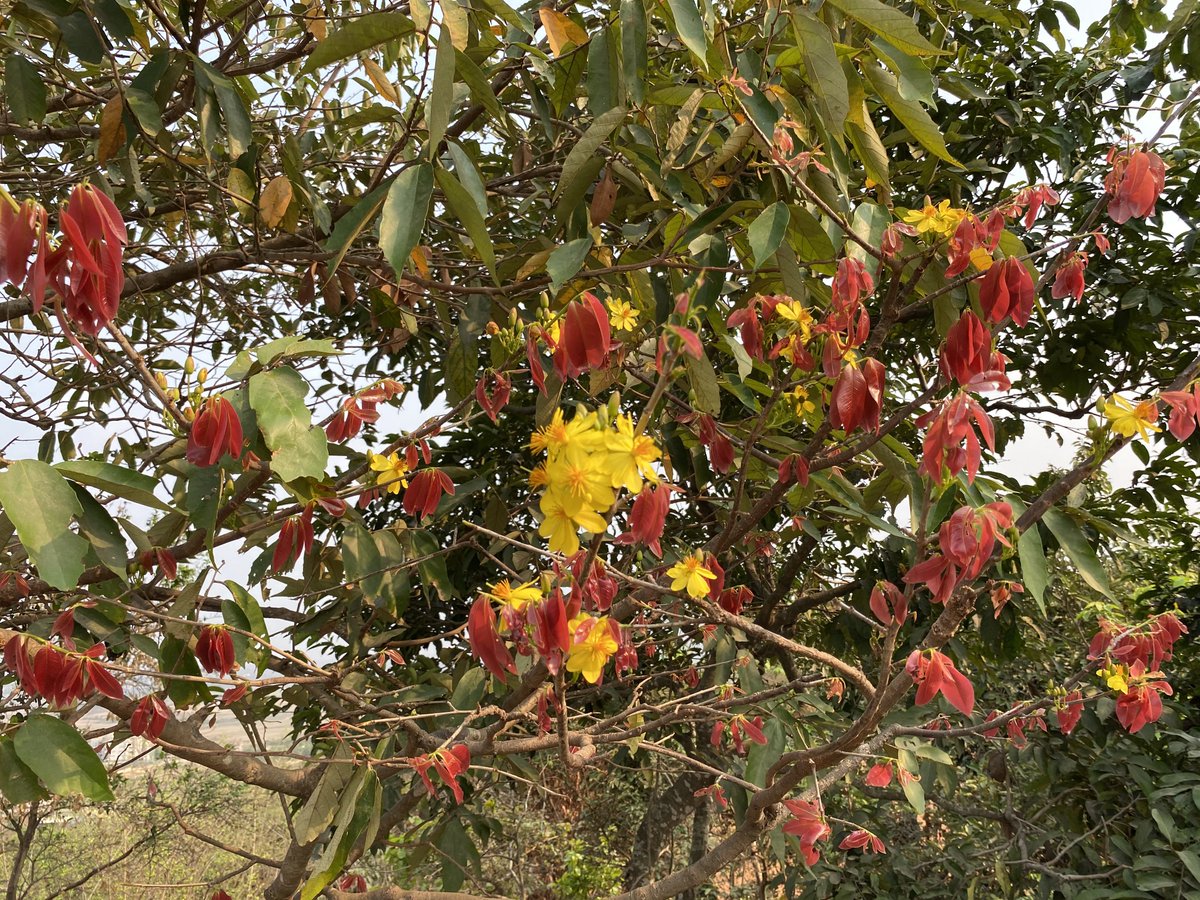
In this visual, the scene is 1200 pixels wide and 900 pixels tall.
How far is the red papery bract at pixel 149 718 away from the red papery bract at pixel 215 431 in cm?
44

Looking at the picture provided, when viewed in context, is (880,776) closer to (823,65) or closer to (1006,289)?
(1006,289)

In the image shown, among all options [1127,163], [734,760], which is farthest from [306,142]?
[734,760]

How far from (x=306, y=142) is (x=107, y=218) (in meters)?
1.08

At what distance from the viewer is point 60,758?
76cm

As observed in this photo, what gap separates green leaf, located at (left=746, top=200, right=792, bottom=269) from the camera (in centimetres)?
87

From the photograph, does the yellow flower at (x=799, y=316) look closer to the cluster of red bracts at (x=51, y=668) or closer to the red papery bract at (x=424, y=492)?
the red papery bract at (x=424, y=492)

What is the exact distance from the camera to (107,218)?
72cm

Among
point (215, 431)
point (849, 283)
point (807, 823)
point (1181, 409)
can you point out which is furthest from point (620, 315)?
point (807, 823)

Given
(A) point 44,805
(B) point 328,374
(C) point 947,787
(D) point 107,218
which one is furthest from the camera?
(A) point 44,805

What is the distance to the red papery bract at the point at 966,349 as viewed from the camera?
0.83 metres

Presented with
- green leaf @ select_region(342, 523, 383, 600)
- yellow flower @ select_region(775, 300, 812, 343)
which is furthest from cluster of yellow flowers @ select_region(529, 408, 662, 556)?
green leaf @ select_region(342, 523, 383, 600)

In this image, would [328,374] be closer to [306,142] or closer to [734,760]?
[306,142]

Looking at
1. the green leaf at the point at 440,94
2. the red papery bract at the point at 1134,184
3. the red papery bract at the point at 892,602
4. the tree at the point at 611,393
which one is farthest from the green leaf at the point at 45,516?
the red papery bract at the point at 1134,184

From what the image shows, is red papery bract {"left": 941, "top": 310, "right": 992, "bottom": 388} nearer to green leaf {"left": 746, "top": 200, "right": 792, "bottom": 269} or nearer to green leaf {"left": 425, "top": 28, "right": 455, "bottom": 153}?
green leaf {"left": 746, "top": 200, "right": 792, "bottom": 269}
